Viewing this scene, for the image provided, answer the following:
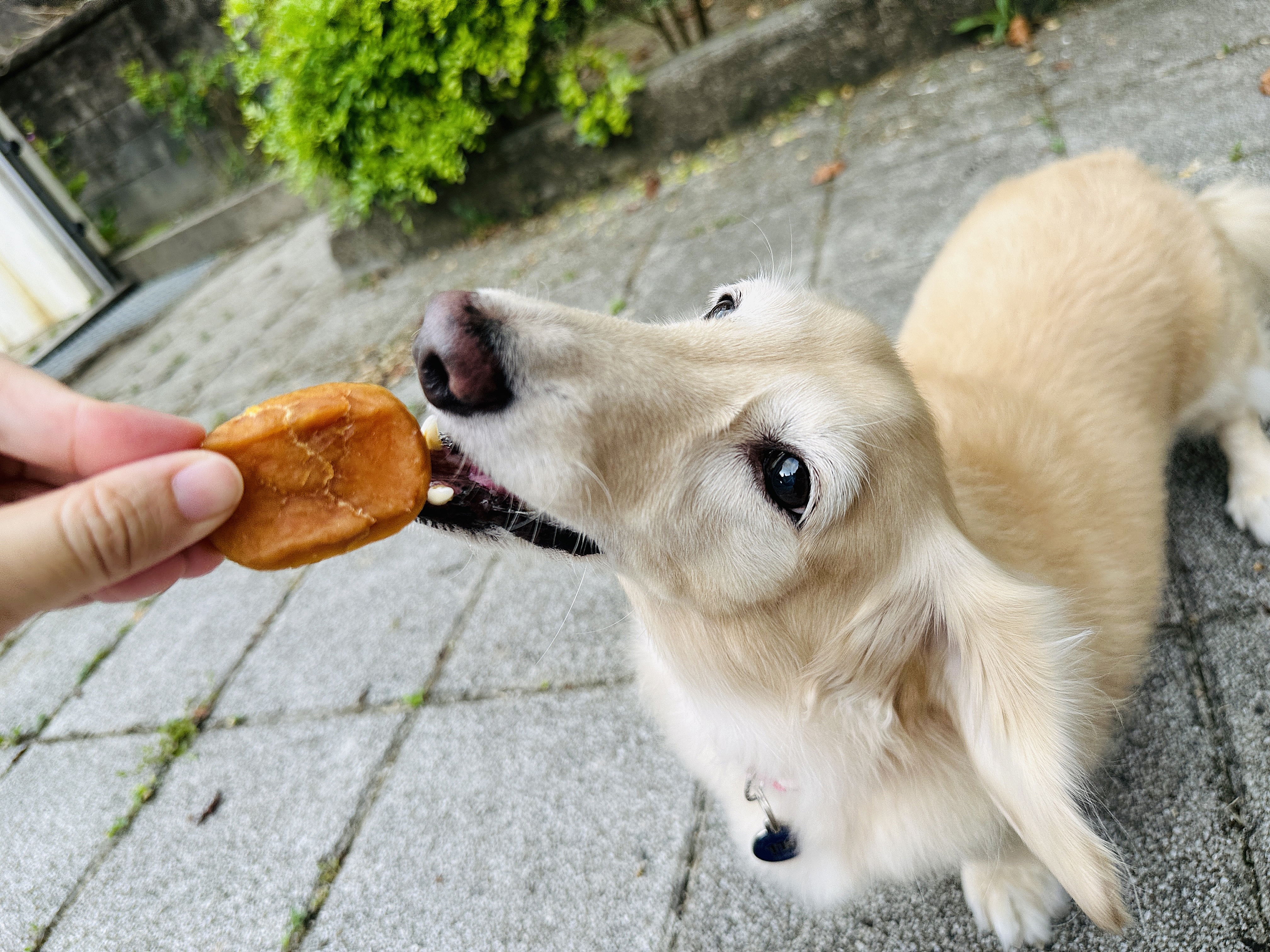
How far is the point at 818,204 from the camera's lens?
14.8ft

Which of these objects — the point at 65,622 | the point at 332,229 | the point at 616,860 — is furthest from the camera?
the point at 332,229

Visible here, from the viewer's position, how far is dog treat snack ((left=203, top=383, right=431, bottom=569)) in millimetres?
1395

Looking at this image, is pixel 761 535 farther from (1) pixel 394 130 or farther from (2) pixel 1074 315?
(1) pixel 394 130

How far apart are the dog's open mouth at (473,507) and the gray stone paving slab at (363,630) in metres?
1.26

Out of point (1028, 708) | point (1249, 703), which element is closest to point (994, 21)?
point (1249, 703)

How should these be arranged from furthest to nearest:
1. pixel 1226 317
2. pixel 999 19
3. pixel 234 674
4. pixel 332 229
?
pixel 332 229
pixel 999 19
pixel 234 674
pixel 1226 317

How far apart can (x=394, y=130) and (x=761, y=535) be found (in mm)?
5123

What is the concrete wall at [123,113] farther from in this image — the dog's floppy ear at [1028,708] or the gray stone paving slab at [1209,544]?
the dog's floppy ear at [1028,708]

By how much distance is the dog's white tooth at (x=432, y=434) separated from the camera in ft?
5.01

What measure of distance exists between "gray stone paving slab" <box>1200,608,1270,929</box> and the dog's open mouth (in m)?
1.61

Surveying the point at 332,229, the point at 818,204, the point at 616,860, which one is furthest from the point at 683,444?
the point at 332,229

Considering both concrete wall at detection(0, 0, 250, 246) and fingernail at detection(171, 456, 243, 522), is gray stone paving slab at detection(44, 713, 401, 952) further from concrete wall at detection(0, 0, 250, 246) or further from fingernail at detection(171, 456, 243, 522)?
concrete wall at detection(0, 0, 250, 246)

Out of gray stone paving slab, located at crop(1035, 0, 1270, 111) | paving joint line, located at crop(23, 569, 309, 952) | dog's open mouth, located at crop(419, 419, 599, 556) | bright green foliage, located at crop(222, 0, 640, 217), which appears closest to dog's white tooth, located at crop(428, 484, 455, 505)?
dog's open mouth, located at crop(419, 419, 599, 556)

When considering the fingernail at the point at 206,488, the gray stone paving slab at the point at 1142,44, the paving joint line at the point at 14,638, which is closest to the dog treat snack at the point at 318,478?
the fingernail at the point at 206,488
